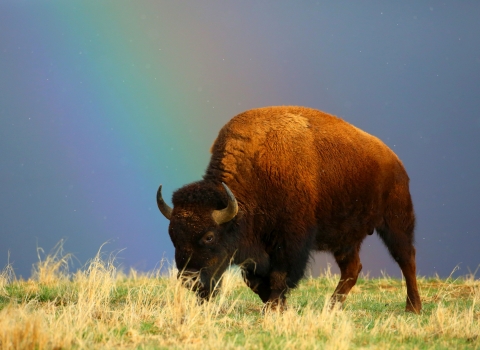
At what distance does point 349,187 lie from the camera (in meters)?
8.59

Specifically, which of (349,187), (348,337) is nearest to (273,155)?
(349,187)

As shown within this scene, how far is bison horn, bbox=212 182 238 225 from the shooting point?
7193mm

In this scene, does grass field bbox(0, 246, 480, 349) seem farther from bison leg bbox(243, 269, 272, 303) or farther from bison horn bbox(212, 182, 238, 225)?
bison horn bbox(212, 182, 238, 225)

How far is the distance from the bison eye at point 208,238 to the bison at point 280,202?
11 millimetres

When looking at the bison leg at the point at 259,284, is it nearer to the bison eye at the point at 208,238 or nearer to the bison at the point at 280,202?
the bison at the point at 280,202

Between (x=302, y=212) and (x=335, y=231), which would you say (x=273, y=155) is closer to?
(x=302, y=212)

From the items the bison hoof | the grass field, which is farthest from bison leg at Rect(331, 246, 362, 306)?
the bison hoof

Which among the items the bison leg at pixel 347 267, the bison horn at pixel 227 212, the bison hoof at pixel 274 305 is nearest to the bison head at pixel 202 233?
the bison horn at pixel 227 212

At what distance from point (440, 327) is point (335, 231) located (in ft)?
8.52

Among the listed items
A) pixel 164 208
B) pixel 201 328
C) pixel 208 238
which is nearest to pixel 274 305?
pixel 208 238

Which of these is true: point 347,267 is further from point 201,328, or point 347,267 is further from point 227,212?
point 201,328

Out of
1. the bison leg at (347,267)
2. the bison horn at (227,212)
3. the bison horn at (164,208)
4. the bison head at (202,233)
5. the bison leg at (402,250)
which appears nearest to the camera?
the bison head at (202,233)

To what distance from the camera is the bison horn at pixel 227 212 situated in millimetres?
7193

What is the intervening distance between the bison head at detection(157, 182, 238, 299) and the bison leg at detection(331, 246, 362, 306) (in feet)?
8.58
